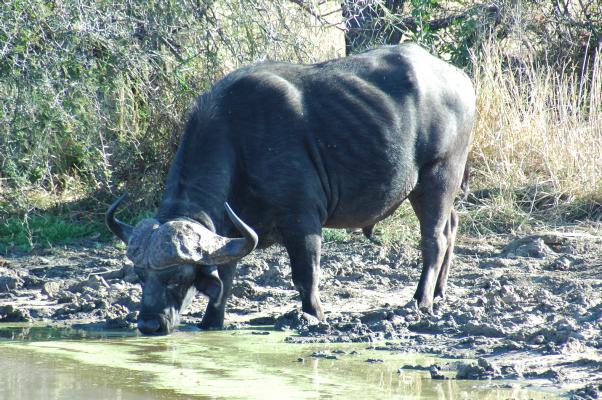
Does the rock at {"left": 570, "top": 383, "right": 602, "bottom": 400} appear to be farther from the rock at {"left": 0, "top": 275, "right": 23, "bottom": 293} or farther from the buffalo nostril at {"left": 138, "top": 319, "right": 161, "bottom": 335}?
the rock at {"left": 0, "top": 275, "right": 23, "bottom": 293}

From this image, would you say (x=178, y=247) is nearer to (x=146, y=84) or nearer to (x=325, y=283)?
(x=325, y=283)

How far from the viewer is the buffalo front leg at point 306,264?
7102 mm

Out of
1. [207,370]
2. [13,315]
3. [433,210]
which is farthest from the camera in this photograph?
[433,210]

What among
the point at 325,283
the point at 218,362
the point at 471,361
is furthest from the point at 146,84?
the point at 471,361

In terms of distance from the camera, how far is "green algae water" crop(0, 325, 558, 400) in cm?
516

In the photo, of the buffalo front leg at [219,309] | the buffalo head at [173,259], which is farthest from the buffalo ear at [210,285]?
the buffalo front leg at [219,309]

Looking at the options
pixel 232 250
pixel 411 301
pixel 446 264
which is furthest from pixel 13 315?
pixel 446 264

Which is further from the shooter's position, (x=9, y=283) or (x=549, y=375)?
(x=9, y=283)

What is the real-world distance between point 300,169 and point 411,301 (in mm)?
1234

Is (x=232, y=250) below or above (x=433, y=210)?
below

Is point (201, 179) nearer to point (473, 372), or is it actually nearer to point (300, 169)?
point (300, 169)

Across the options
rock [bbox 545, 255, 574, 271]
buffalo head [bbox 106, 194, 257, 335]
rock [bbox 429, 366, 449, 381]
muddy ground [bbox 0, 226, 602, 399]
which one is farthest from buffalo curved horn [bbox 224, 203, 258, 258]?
rock [bbox 545, 255, 574, 271]

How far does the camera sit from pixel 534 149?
1084 centimetres

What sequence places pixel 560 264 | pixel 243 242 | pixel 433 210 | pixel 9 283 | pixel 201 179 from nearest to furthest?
pixel 243 242
pixel 201 179
pixel 433 210
pixel 9 283
pixel 560 264
